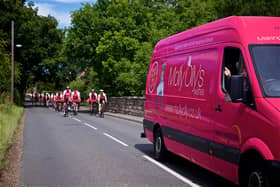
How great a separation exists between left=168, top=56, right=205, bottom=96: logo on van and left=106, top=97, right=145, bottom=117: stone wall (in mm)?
17318

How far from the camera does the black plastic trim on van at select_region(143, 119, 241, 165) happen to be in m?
6.42

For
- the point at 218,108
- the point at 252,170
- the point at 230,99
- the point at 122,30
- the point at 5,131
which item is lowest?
the point at 5,131

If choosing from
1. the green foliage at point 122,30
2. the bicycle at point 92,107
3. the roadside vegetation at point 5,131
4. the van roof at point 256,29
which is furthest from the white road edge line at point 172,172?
the green foliage at point 122,30

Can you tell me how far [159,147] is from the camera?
33.9 feet

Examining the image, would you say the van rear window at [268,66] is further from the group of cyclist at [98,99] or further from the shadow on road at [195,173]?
the group of cyclist at [98,99]

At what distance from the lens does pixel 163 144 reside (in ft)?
33.1

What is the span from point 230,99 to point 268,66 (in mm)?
695

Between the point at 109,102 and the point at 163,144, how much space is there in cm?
2824

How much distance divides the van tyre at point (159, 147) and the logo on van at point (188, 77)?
1.38m

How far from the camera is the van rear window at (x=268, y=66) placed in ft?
19.4

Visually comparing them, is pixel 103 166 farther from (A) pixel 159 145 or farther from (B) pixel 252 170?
(B) pixel 252 170

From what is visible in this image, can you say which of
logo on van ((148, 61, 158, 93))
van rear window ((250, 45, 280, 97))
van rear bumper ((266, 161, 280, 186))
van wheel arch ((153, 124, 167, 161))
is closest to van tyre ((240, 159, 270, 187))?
van rear bumper ((266, 161, 280, 186))

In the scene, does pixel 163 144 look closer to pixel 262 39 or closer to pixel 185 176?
pixel 185 176

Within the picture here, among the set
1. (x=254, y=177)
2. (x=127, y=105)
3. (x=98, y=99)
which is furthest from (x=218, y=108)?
(x=127, y=105)
